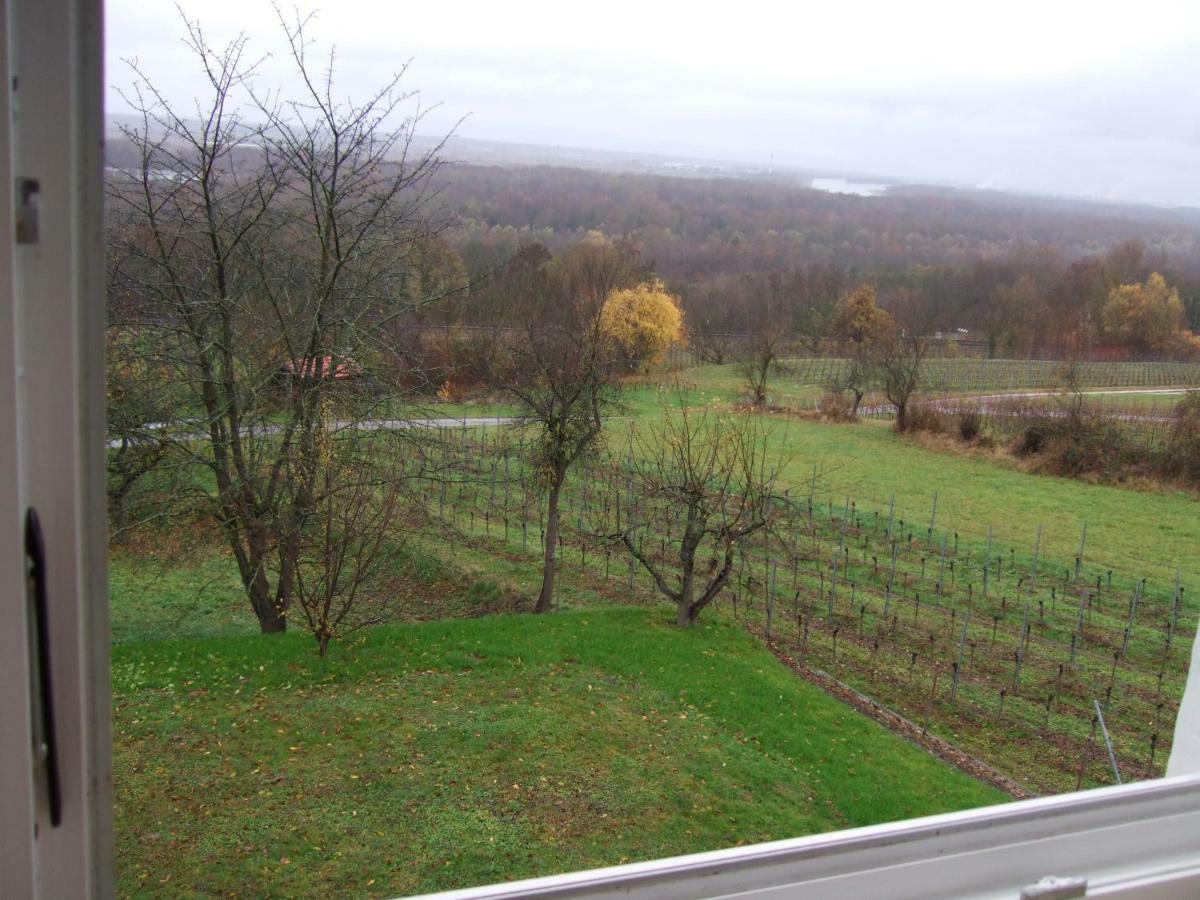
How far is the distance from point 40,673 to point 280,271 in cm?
323

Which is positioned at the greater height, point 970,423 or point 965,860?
point 965,860

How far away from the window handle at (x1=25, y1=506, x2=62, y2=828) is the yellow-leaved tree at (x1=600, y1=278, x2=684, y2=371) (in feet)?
14.4

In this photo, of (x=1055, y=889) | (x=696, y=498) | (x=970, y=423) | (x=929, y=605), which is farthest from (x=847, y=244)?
(x=1055, y=889)

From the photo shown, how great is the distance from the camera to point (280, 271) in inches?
133

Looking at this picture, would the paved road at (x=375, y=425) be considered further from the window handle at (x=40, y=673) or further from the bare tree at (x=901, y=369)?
the bare tree at (x=901, y=369)

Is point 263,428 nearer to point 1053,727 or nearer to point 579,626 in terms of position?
point 579,626

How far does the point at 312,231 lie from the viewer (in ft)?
11.3

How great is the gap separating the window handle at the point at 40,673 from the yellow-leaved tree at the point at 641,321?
14.4 feet

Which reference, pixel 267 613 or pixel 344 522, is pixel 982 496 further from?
pixel 267 613

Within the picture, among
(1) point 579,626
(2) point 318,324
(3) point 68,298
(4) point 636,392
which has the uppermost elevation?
(3) point 68,298

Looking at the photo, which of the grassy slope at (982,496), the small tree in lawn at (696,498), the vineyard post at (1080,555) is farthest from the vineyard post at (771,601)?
the vineyard post at (1080,555)

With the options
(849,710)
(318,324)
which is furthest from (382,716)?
(849,710)

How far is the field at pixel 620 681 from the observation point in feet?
7.18

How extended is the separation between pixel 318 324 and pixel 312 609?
41.3 inches
